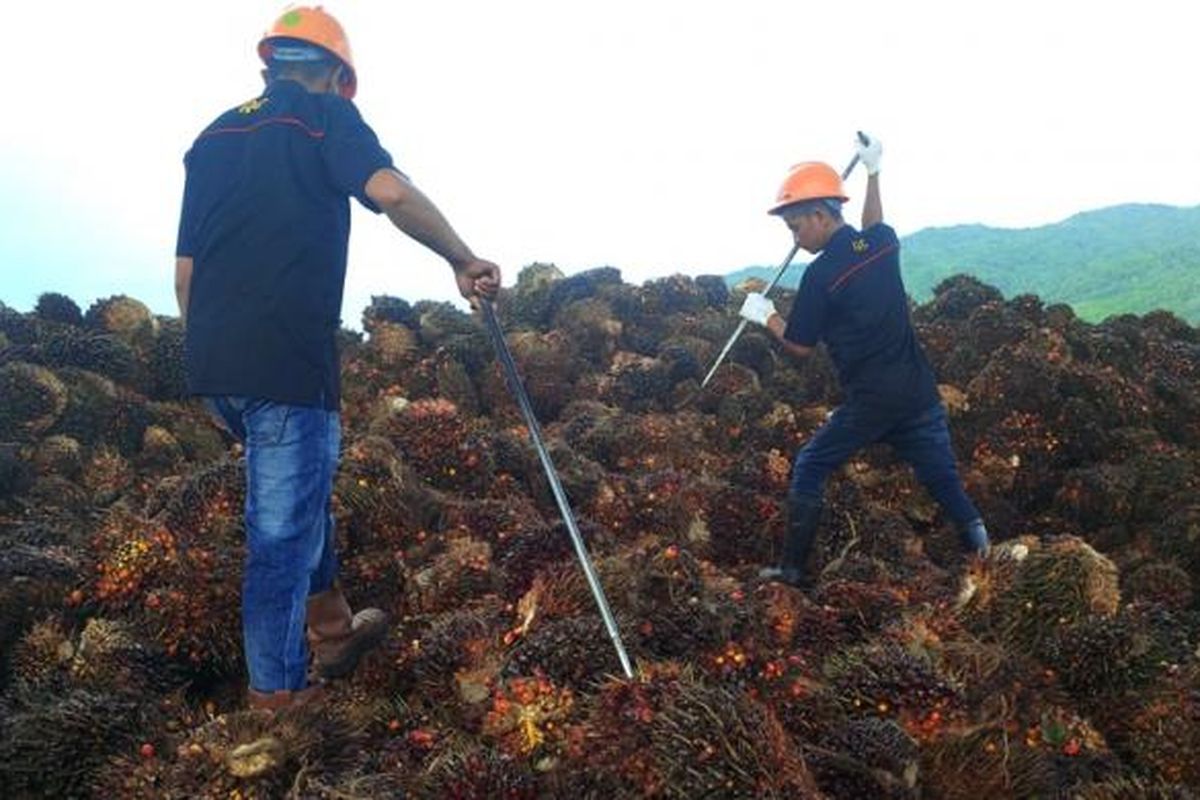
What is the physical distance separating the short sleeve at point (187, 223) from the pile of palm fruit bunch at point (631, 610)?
1.74 metres

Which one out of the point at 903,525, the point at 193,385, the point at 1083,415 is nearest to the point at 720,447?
the point at 903,525

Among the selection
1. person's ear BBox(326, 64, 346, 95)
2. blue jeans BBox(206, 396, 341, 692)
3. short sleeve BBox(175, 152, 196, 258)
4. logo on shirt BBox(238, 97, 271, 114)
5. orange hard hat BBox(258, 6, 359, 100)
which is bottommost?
blue jeans BBox(206, 396, 341, 692)

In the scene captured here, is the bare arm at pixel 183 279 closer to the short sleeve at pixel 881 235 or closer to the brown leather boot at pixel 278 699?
the brown leather boot at pixel 278 699

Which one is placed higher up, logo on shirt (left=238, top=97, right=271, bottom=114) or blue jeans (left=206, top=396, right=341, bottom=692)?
logo on shirt (left=238, top=97, right=271, bottom=114)

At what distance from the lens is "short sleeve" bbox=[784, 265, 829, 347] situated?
5.98m

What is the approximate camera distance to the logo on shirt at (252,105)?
353 centimetres

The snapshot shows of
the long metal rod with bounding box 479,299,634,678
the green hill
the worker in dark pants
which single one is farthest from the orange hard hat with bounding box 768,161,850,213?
the green hill

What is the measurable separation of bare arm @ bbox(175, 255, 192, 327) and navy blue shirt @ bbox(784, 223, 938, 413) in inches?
145

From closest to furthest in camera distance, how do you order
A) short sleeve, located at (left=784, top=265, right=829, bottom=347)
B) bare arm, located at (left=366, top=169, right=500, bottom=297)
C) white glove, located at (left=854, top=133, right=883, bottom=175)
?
1. bare arm, located at (left=366, top=169, right=500, bottom=297)
2. short sleeve, located at (left=784, top=265, right=829, bottom=347)
3. white glove, located at (left=854, top=133, right=883, bottom=175)

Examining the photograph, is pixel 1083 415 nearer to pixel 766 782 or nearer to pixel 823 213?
pixel 823 213

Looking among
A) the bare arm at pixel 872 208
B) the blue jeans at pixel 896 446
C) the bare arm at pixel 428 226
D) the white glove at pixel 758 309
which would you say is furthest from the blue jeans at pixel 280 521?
Result: the bare arm at pixel 872 208

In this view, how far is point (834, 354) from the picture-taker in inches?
244

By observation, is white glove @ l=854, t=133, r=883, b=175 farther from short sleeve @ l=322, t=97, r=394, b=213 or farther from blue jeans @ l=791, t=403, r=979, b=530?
short sleeve @ l=322, t=97, r=394, b=213

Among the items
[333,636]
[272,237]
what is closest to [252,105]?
[272,237]
